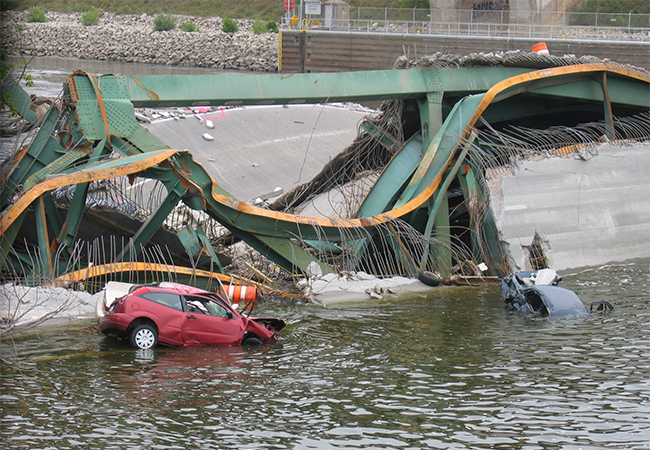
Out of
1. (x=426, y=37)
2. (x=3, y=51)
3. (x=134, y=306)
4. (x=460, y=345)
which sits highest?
(x=426, y=37)

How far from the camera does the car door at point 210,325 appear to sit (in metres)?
11.2

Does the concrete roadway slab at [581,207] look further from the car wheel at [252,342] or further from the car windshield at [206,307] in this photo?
the car windshield at [206,307]

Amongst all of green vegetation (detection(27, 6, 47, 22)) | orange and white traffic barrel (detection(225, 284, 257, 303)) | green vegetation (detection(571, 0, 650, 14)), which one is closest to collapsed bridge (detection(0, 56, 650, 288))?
orange and white traffic barrel (detection(225, 284, 257, 303))

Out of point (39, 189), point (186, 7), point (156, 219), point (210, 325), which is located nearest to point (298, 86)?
point (156, 219)

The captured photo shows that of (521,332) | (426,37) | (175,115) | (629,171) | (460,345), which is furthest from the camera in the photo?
(426,37)

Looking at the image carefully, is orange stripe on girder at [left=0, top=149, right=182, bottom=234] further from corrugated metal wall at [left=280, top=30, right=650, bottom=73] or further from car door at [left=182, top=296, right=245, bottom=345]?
corrugated metal wall at [left=280, top=30, right=650, bottom=73]

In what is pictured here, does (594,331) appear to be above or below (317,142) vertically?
below

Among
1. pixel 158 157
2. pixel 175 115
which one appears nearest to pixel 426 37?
pixel 175 115

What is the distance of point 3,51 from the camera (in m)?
10.5

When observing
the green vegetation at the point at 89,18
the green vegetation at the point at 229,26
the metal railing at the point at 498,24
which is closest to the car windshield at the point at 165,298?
the metal railing at the point at 498,24

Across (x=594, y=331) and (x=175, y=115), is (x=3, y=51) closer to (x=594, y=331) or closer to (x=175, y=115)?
(x=594, y=331)

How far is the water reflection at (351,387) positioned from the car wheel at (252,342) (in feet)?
0.97

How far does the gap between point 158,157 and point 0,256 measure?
315 centimetres

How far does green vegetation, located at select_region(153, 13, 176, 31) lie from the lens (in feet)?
270
